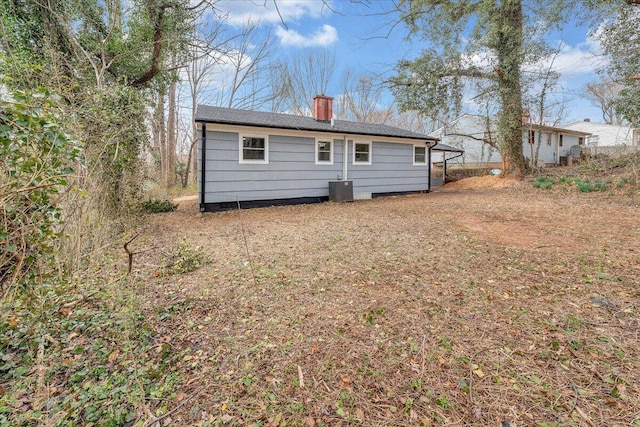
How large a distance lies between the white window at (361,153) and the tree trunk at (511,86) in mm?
5926

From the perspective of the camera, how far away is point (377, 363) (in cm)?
184

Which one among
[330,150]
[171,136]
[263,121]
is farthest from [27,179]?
[171,136]

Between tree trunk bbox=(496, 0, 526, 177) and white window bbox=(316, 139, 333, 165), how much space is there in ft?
23.2

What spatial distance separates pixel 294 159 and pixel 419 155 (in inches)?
222

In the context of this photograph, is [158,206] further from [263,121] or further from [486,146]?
[486,146]

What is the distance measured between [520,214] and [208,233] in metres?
6.59

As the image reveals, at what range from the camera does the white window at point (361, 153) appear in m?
9.95

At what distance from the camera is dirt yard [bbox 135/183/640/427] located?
1518mm

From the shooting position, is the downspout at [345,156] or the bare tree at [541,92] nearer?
the downspout at [345,156]

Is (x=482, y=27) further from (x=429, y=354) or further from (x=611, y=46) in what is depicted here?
(x=429, y=354)

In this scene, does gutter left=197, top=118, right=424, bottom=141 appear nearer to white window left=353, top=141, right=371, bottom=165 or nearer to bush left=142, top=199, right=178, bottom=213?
white window left=353, top=141, right=371, bottom=165

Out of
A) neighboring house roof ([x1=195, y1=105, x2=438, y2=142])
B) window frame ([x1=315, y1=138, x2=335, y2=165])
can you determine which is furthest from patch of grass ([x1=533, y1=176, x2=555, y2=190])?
window frame ([x1=315, y1=138, x2=335, y2=165])

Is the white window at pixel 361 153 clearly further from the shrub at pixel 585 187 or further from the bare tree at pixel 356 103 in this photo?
the bare tree at pixel 356 103

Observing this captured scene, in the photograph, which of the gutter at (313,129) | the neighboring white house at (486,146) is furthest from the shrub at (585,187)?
the neighboring white house at (486,146)
